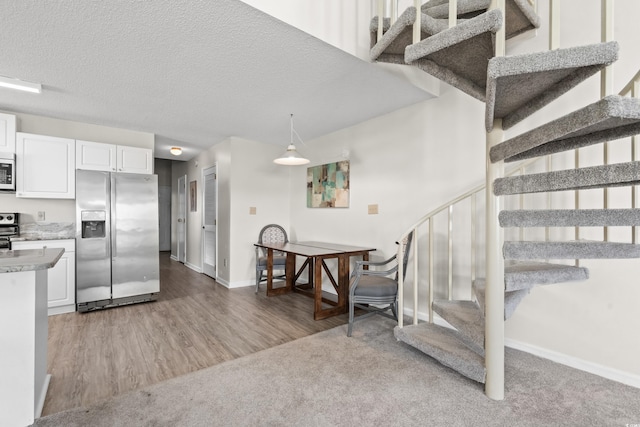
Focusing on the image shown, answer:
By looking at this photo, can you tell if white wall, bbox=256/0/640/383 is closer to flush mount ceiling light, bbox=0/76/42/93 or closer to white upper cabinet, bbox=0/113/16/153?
flush mount ceiling light, bbox=0/76/42/93

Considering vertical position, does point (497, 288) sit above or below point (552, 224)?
below

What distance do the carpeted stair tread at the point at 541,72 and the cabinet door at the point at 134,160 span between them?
4181 millimetres

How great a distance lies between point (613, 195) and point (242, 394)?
2.90 metres

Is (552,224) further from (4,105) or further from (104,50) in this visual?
(4,105)

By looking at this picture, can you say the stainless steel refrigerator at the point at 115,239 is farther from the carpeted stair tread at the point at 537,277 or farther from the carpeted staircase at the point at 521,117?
the carpeted stair tread at the point at 537,277

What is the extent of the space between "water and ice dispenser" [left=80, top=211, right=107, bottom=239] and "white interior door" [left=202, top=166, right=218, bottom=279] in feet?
5.78

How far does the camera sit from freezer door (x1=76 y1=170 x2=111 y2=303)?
344 centimetres

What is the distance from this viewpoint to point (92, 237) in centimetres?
350

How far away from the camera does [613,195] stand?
79.3 inches

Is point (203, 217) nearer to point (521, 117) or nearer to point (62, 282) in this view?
point (62, 282)

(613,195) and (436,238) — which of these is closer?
(613,195)

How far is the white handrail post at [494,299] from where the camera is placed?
5.88 feet

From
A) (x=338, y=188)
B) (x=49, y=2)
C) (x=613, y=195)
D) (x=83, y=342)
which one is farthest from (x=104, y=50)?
(x=613, y=195)

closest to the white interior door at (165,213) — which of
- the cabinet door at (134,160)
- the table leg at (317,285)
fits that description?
the cabinet door at (134,160)
